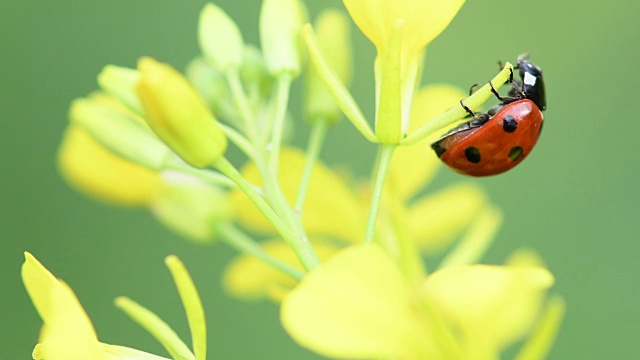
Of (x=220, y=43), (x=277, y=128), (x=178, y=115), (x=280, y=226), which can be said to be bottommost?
(x=280, y=226)

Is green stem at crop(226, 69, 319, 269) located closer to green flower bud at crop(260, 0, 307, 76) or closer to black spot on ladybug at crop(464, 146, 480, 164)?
green flower bud at crop(260, 0, 307, 76)

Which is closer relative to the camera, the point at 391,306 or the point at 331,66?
the point at 391,306

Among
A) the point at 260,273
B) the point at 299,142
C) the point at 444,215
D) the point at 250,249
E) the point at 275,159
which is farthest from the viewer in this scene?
the point at 299,142

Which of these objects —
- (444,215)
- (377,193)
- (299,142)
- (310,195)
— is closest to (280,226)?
(377,193)

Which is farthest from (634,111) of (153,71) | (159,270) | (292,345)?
(153,71)

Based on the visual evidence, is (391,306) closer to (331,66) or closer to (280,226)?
(280,226)

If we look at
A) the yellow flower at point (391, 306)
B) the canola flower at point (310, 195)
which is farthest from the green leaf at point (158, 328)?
the yellow flower at point (391, 306)

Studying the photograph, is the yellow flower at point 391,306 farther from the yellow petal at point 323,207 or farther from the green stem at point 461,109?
the yellow petal at point 323,207
